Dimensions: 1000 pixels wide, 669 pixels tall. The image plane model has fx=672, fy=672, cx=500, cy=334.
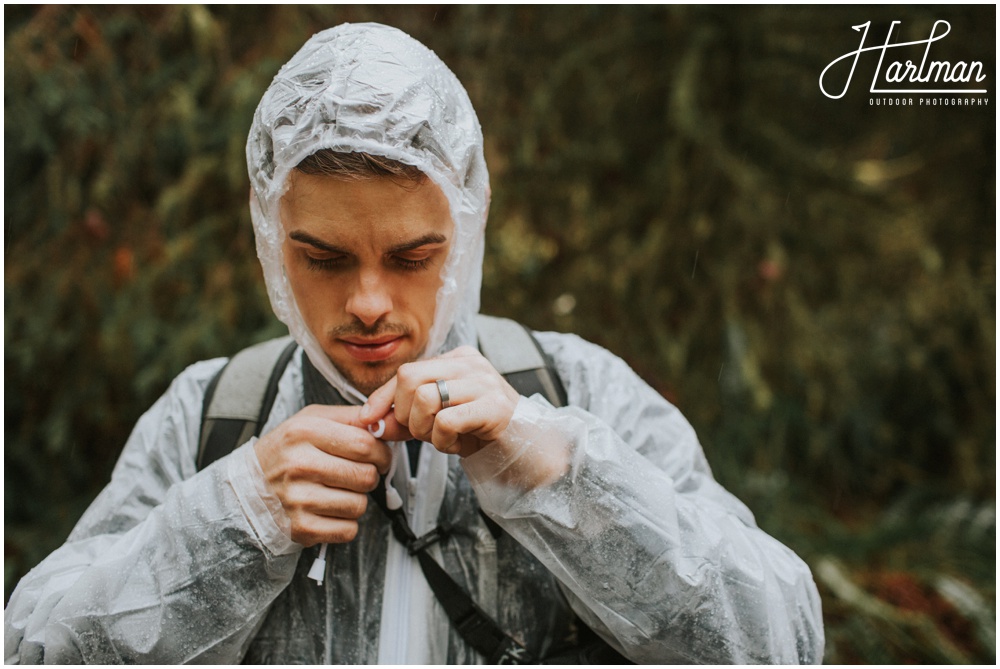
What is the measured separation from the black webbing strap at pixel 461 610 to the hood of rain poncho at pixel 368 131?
353 millimetres

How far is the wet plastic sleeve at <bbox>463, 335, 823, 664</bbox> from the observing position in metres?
1.36

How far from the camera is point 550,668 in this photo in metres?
1.50

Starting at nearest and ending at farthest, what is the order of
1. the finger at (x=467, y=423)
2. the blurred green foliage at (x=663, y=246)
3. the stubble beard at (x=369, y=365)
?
the finger at (x=467, y=423)
the stubble beard at (x=369, y=365)
the blurred green foliage at (x=663, y=246)

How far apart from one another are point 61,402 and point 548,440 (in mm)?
2759

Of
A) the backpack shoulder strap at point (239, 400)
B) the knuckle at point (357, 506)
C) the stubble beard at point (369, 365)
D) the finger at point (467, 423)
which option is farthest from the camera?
the backpack shoulder strap at point (239, 400)

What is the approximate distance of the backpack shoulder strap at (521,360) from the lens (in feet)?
5.44

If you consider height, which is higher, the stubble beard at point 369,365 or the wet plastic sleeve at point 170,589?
the stubble beard at point 369,365

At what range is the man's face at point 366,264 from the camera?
55.6 inches

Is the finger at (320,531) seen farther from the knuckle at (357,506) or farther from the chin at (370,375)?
the chin at (370,375)

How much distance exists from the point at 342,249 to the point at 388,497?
0.56 m

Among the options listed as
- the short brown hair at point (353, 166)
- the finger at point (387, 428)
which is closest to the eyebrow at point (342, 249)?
Answer: the short brown hair at point (353, 166)

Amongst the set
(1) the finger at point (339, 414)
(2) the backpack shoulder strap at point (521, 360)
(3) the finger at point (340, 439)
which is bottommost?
(3) the finger at point (340, 439)

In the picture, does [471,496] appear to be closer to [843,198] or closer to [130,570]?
[130,570]

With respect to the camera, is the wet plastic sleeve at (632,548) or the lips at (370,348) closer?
the wet plastic sleeve at (632,548)
